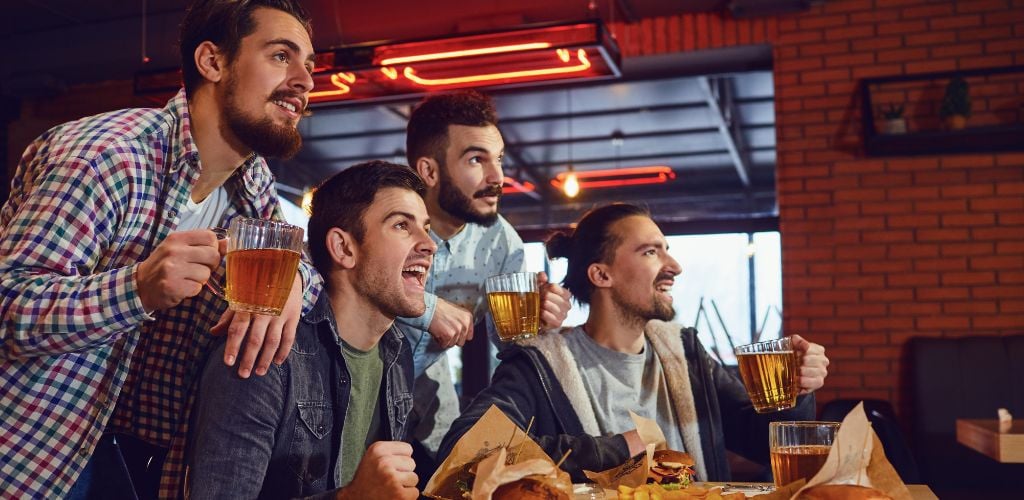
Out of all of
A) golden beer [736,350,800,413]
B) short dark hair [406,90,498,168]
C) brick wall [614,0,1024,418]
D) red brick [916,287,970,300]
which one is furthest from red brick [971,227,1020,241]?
golden beer [736,350,800,413]

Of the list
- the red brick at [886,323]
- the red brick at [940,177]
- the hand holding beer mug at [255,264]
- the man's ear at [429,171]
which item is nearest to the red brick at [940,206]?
the red brick at [940,177]

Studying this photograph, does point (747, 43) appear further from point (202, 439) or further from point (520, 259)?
point (202, 439)

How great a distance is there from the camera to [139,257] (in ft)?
5.89

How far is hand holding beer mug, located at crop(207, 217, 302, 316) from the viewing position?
55.9 inches

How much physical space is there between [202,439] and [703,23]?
4.97 meters

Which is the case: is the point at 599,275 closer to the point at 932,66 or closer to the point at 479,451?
the point at 479,451

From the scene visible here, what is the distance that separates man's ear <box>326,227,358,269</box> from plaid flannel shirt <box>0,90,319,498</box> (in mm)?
170

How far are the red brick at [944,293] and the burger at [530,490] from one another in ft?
15.0

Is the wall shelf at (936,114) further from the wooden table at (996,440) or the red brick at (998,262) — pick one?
the wooden table at (996,440)

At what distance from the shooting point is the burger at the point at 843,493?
1153mm

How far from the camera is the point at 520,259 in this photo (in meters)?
3.17

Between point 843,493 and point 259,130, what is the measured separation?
1397mm

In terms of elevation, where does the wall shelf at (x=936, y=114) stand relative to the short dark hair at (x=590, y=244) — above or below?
above

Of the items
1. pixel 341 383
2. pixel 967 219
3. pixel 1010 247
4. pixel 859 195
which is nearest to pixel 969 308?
pixel 1010 247
